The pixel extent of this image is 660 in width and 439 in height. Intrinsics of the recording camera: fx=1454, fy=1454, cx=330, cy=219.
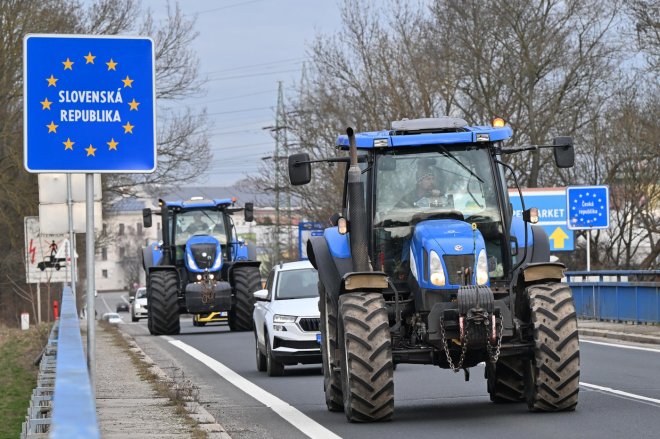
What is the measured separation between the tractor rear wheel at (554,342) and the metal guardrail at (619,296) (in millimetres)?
17493

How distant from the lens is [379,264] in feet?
44.1

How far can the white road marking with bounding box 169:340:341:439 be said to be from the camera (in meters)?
12.1

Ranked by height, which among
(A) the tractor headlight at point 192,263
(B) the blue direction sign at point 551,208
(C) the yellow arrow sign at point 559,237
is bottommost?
(A) the tractor headlight at point 192,263

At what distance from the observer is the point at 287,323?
64.7 ft

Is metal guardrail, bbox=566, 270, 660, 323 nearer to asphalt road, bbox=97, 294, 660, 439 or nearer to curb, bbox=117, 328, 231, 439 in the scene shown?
asphalt road, bbox=97, 294, 660, 439

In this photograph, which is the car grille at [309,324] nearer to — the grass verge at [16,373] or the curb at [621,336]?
the grass verge at [16,373]

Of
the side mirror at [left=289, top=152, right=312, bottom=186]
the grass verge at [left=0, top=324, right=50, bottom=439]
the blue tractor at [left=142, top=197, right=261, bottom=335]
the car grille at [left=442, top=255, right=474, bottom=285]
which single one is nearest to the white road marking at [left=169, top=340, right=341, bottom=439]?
the car grille at [left=442, top=255, right=474, bottom=285]

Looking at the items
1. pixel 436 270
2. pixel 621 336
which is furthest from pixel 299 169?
pixel 621 336

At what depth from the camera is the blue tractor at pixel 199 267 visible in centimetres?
3284

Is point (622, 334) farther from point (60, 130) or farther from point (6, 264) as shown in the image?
point (6, 264)

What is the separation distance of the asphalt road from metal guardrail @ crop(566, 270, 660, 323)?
7002mm

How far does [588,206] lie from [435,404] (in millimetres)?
25496

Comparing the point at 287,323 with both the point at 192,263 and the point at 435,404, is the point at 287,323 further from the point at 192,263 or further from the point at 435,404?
the point at 192,263

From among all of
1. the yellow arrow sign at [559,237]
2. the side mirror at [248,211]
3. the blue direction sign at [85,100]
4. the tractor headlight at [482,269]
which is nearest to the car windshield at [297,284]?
the tractor headlight at [482,269]
